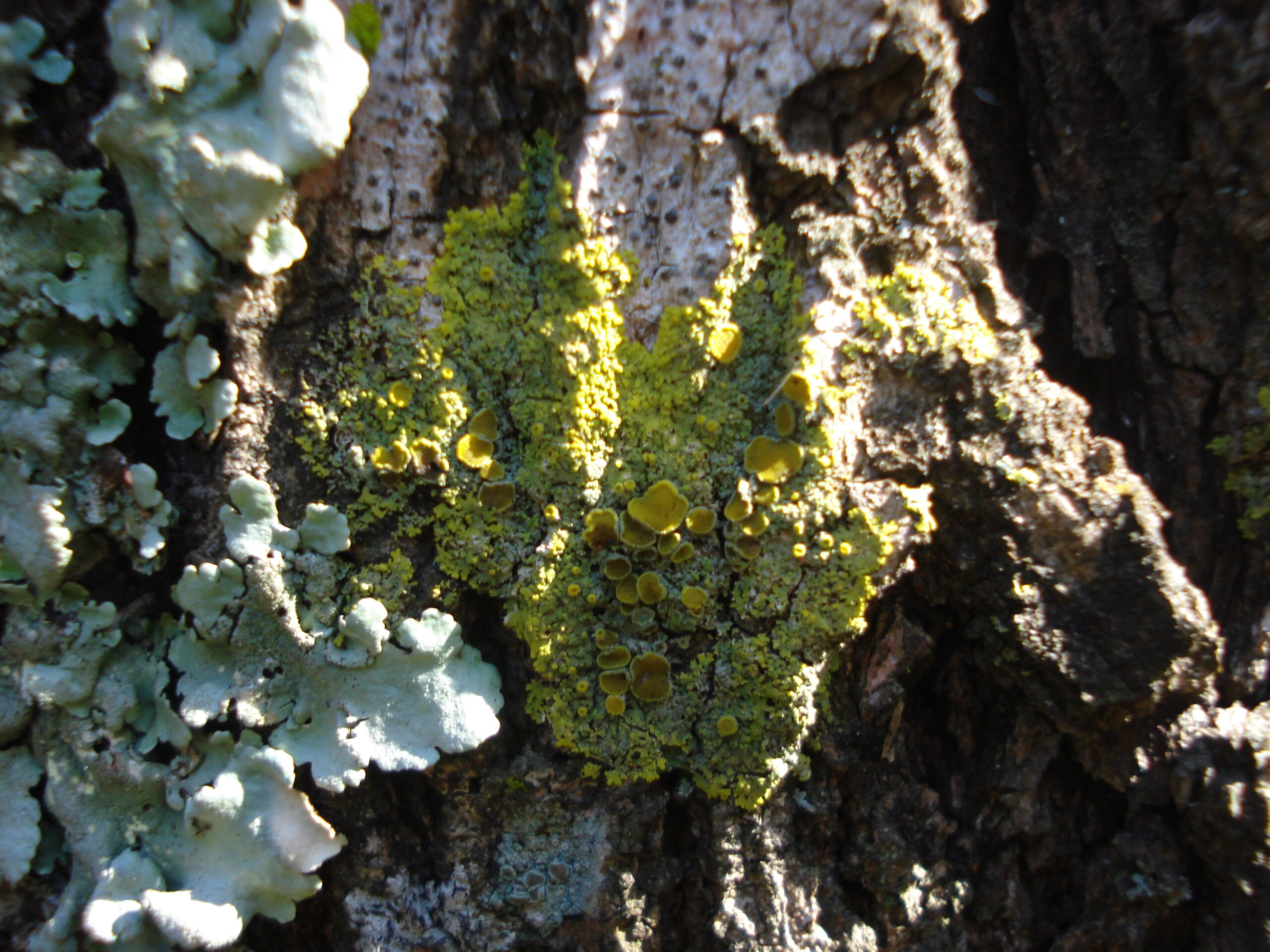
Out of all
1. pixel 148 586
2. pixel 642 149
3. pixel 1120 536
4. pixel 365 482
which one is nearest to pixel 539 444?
pixel 365 482

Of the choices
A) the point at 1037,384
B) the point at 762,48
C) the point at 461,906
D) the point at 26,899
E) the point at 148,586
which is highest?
the point at 762,48

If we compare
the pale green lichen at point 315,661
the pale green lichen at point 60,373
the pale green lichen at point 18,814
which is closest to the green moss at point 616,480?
A: the pale green lichen at point 315,661

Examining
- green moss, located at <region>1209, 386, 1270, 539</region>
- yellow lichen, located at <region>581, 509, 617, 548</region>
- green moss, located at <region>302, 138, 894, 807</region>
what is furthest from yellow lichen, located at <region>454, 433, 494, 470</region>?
green moss, located at <region>1209, 386, 1270, 539</region>

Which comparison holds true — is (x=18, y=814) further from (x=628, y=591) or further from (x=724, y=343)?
(x=724, y=343)

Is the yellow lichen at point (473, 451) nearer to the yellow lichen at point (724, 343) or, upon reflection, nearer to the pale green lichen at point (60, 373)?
the yellow lichen at point (724, 343)

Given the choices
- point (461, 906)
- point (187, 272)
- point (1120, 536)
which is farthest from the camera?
point (461, 906)

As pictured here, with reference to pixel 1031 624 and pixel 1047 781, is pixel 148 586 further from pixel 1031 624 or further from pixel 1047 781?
pixel 1047 781

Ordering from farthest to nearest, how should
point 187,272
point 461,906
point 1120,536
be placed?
point 461,906, point 1120,536, point 187,272
